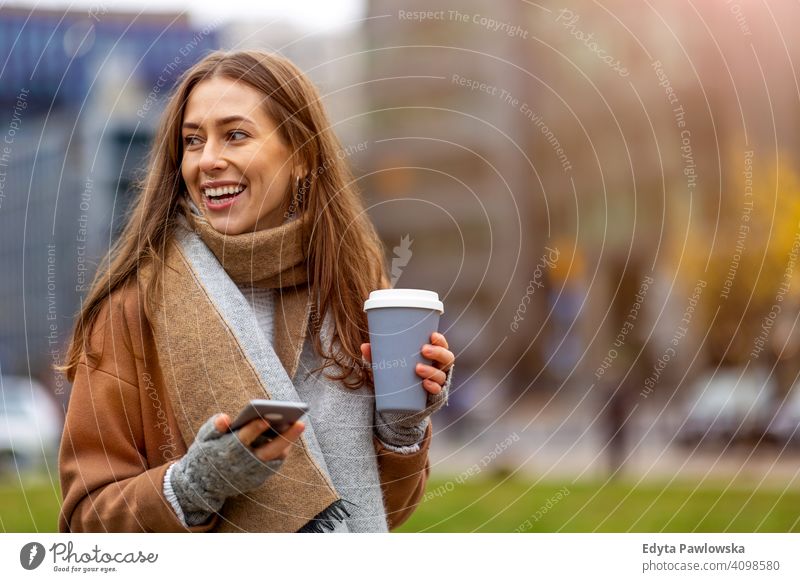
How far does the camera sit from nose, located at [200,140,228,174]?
2.75 m

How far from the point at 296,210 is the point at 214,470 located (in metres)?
0.83

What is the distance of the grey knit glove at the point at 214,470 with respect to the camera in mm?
2412

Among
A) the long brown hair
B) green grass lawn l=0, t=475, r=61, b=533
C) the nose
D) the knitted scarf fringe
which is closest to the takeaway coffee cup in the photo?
the long brown hair

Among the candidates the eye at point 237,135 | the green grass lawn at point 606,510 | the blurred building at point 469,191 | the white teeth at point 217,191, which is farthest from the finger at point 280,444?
the blurred building at point 469,191

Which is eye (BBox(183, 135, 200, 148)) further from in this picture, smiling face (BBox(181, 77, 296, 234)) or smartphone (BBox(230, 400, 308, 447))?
smartphone (BBox(230, 400, 308, 447))

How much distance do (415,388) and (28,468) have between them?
12.0 m

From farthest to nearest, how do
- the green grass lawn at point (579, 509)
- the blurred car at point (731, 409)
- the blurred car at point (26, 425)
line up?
the blurred car at point (731, 409), the blurred car at point (26, 425), the green grass lawn at point (579, 509)

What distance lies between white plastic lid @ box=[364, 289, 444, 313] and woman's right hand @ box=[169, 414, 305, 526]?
429mm

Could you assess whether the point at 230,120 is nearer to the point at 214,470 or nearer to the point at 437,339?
the point at 437,339

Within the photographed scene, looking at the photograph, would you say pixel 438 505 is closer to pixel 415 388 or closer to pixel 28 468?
pixel 415 388

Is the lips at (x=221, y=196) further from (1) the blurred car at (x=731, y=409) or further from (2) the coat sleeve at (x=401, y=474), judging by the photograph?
(1) the blurred car at (x=731, y=409)

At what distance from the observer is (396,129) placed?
1133 inches

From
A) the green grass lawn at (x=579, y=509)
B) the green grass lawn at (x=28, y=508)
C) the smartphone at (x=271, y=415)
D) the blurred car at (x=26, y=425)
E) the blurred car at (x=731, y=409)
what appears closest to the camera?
the smartphone at (x=271, y=415)

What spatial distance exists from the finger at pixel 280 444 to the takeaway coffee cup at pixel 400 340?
375 millimetres
